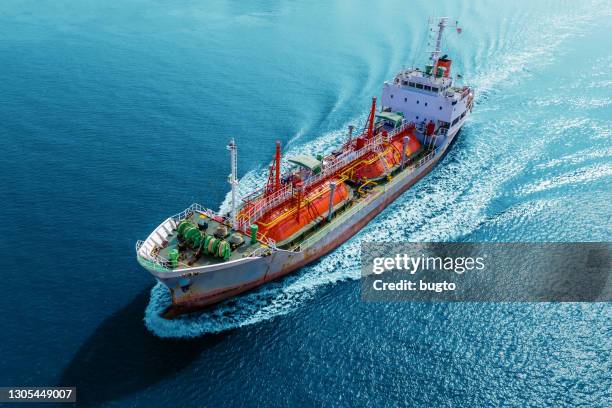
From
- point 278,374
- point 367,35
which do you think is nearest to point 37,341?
point 278,374

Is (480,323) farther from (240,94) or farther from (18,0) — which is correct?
(18,0)

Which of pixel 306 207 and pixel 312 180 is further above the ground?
pixel 312 180

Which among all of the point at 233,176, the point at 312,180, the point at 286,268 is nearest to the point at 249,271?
the point at 286,268

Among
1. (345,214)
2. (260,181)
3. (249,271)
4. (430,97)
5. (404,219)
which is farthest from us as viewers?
(430,97)

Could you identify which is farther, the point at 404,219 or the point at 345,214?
the point at 404,219

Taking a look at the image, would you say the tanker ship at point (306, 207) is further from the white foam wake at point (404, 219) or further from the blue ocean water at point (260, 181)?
the blue ocean water at point (260, 181)

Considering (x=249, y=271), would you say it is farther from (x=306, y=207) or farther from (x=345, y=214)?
(x=345, y=214)

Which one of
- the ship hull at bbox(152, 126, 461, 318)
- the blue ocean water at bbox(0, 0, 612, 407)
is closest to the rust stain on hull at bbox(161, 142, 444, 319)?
the ship hull at bbox(152, 126, 461, 318)
